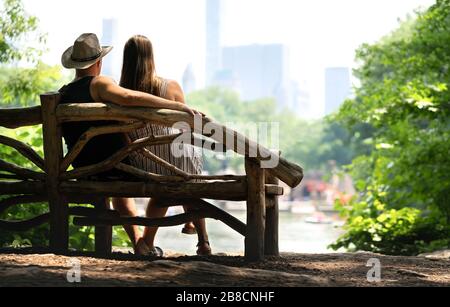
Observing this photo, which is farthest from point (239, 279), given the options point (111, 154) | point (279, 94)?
point (279, 94)

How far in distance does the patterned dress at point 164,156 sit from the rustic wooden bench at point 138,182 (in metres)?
0.14

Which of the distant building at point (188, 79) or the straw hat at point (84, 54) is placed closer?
the straw hat at point (84, 54)

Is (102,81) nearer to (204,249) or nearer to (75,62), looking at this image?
(75,62)

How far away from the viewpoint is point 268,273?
452cm

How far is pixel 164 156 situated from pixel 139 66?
60 cm

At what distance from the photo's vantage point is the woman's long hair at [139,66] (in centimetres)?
555

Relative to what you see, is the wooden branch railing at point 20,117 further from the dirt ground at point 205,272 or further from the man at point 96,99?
the dirt ground at point 205,272

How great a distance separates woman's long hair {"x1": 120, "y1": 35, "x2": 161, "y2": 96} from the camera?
5551 millimetres

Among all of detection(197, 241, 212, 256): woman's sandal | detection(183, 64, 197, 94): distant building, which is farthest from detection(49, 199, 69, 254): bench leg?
detection(183, 64, 197, 94): distant building

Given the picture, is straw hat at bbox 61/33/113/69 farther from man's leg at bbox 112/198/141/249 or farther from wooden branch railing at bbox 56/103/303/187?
man's leg at bbox 112/198/141/249

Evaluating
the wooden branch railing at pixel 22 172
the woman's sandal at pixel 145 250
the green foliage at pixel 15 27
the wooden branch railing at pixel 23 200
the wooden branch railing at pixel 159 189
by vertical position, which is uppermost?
the green foliage at pixel 15 27

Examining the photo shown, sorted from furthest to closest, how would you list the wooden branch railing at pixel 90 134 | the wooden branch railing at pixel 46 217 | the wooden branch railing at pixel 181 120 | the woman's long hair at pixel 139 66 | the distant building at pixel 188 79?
the distant building at pixel 188 79 → the wooden branch railing at pixel 46 217 → the woman's long hair at pixel 139 66 → the wooden branch railing at pixel 90 134 → the wooden branch railing at pixel 181 120

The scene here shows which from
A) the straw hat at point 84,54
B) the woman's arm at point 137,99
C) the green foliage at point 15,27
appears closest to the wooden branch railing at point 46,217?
the woman's arm at point 137,99
